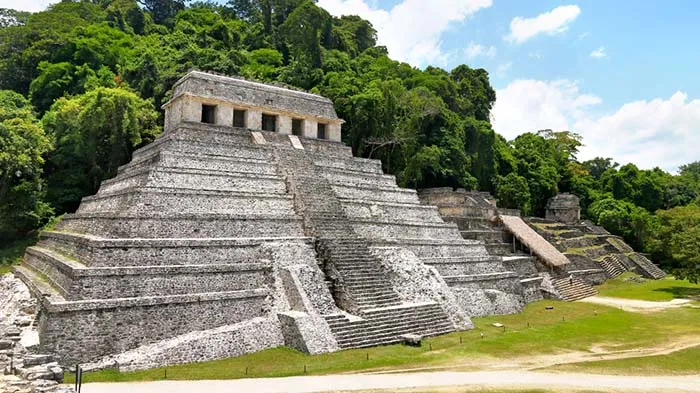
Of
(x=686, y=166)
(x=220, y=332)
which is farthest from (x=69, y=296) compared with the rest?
(x=686, y=166)

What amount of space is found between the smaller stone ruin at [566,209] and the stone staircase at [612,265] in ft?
23.3

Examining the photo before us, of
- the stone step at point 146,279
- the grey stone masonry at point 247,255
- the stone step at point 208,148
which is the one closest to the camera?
the stone step at point 146,279

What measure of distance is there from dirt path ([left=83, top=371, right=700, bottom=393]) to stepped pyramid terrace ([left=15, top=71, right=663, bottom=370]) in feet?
5.90

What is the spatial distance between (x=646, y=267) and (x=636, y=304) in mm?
17304

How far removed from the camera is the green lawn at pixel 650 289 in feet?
94.0

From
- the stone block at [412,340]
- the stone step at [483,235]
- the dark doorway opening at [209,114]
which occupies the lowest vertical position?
the stone block at [412,340]

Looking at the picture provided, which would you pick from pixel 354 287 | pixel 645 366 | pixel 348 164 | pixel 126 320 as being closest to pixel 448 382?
pixel 354 287

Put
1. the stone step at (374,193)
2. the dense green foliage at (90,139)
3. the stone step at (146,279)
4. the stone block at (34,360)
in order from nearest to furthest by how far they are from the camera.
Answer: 1. the stone block at (34,360)
2. the stone step at (146,279)
3. the stone step at (374,193)
4. the dense green foliage at (90,139)

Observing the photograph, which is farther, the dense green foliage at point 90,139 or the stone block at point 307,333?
the dense green foliage at point 90,139

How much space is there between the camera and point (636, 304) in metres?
25.9

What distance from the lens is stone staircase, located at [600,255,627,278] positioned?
3600 cm

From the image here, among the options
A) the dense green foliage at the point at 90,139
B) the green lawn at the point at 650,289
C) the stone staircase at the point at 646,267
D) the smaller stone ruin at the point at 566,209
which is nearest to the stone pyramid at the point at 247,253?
the dense green foliage at the point at 90,139

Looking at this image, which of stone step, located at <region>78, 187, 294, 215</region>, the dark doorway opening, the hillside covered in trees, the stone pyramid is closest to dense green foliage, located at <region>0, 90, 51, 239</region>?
the hillside covered in trees

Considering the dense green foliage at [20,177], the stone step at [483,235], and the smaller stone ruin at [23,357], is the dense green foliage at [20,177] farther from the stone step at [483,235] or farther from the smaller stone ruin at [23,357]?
the stone step at [483,235]
